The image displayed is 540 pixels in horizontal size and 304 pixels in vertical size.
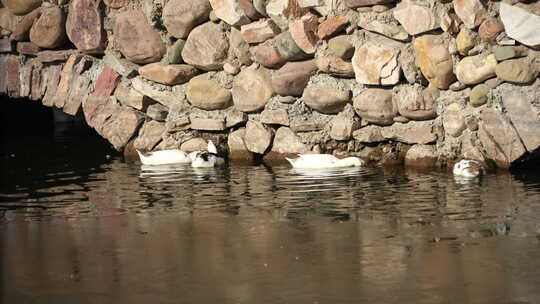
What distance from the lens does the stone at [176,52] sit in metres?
11.2

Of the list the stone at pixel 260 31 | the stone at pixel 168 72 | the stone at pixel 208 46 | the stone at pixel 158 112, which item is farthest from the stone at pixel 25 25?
the stone at pixel 260 31

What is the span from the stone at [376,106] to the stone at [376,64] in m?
0.11

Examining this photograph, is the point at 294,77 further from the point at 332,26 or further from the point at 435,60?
the point at 435,60

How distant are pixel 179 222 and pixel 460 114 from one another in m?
3.13

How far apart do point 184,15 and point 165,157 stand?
59.0 inches


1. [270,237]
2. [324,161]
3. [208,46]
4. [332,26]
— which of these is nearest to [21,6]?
[208,46]

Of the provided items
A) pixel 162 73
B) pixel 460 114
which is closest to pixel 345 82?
pixel 460 114

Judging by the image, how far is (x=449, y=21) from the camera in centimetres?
912

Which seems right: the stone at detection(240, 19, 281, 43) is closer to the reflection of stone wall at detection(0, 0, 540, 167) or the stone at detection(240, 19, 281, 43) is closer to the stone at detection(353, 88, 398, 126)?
the reflection of stone wall at detection(0, 0, 540, 167)

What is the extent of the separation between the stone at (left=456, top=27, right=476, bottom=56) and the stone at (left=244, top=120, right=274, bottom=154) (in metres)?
2.45

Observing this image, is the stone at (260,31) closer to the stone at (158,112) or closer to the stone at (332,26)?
the stone at (332,26)

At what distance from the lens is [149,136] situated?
11766 mm

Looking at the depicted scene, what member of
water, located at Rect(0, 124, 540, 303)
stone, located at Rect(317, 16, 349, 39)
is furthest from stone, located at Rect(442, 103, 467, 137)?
stone, located at Rect(317, 16, 349, 39)

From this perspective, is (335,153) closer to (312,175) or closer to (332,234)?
(312,175)
